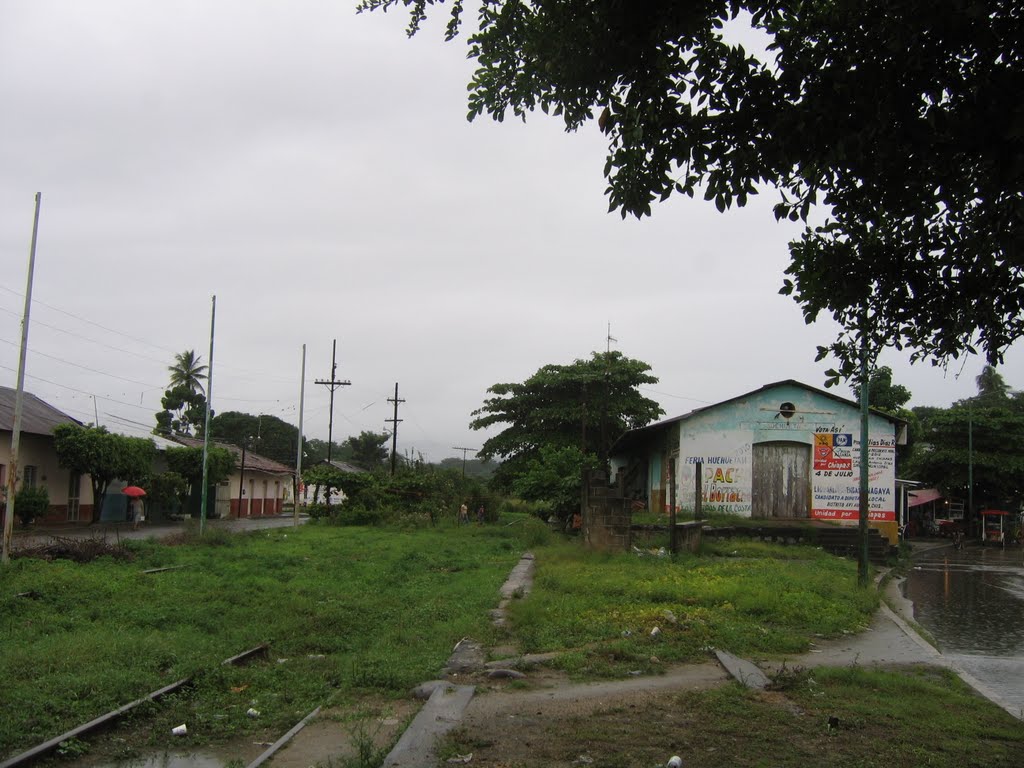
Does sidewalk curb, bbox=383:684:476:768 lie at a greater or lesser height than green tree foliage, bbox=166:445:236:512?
lesser

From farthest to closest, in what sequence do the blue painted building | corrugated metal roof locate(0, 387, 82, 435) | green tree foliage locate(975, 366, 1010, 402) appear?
1. green tree foliage locate(975, 366, 1010, 402)
2. corrugated metal roof locate(0, 387, 82, 435)
3. the blue painted building

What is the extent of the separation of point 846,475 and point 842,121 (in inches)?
896

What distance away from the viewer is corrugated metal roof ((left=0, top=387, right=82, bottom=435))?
97.0 ft

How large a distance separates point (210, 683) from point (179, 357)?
67.0 meters

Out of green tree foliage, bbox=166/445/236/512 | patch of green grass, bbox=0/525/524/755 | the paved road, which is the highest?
green tree foliage, bbox=166/445/236/512

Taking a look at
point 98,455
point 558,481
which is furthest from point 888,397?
point 98,455

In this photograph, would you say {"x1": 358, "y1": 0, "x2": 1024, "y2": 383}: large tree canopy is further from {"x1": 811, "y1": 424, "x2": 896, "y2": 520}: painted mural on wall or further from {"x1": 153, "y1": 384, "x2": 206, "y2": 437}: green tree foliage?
{"x1": 153, "y1": 384, "x2": 206, "y2": 437}: green tree foliage

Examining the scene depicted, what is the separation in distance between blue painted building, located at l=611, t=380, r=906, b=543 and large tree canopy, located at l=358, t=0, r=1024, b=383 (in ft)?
65.1

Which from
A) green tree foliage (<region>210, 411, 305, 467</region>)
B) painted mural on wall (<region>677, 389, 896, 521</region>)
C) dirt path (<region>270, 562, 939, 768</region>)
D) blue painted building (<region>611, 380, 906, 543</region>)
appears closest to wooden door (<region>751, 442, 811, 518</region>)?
blue painted building (<region>611, 380, 906, 543</region>)

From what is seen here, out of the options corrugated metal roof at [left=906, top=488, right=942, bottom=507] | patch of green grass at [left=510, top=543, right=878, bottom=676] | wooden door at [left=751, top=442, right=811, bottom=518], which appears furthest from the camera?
corrugated metal roof at [left=906, top=488, right=942, bottom=507]

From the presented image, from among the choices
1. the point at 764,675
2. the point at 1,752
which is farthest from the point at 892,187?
the point at 1,752

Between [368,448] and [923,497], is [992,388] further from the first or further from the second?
[368,448]

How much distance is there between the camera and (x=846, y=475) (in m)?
25.7

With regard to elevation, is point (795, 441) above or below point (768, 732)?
above
